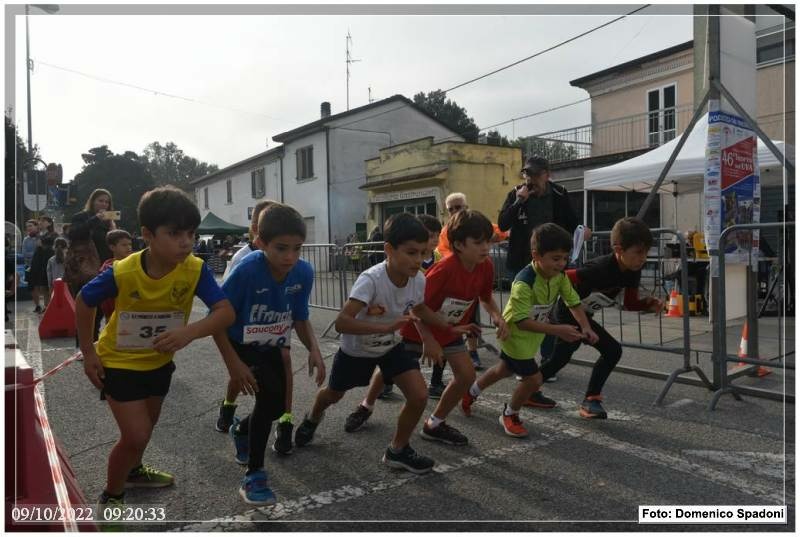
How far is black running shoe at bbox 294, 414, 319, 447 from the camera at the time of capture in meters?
3.77

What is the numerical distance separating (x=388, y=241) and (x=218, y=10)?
1932 millimetres

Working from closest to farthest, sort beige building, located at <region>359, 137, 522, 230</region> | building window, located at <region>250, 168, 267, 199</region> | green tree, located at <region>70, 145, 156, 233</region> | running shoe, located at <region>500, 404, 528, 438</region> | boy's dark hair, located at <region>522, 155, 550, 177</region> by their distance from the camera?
running shoe, located at <region>500, 404, 528, 438</region>
boy's dark hair, located at <region>522, 155, 550, 177</region>
beige building, located at <region>359, 137, 522, 230</region>
building window, located at <region>250, 168, 267, 199</region>
green tree, located at <region>70, 145, 156, 233</region>

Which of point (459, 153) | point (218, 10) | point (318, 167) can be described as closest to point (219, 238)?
point (318, 167)

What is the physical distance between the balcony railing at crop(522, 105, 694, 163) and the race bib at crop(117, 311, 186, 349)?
709 inches

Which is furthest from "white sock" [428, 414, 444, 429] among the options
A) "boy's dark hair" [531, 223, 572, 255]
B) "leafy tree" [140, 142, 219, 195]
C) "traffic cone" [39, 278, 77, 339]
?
"leafy tree" [140, 142, 219, 195]

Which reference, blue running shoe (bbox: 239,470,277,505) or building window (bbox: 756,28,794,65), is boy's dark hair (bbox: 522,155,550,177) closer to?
blue running shoe (bbox: 239,470,277,505)

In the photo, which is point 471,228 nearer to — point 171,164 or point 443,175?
point 443,175

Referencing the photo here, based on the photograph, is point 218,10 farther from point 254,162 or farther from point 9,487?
point 254,162

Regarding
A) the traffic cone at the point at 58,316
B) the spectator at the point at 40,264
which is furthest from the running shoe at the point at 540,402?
the spectator at the point at 40,264

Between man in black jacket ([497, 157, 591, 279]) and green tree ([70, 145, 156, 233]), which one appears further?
green tree ([70, 145, 156, 233])

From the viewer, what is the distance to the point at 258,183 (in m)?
36.7

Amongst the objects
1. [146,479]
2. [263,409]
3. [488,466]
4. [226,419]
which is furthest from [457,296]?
[146,479]

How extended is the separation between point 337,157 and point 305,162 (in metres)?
2.53

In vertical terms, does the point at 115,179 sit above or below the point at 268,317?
above
